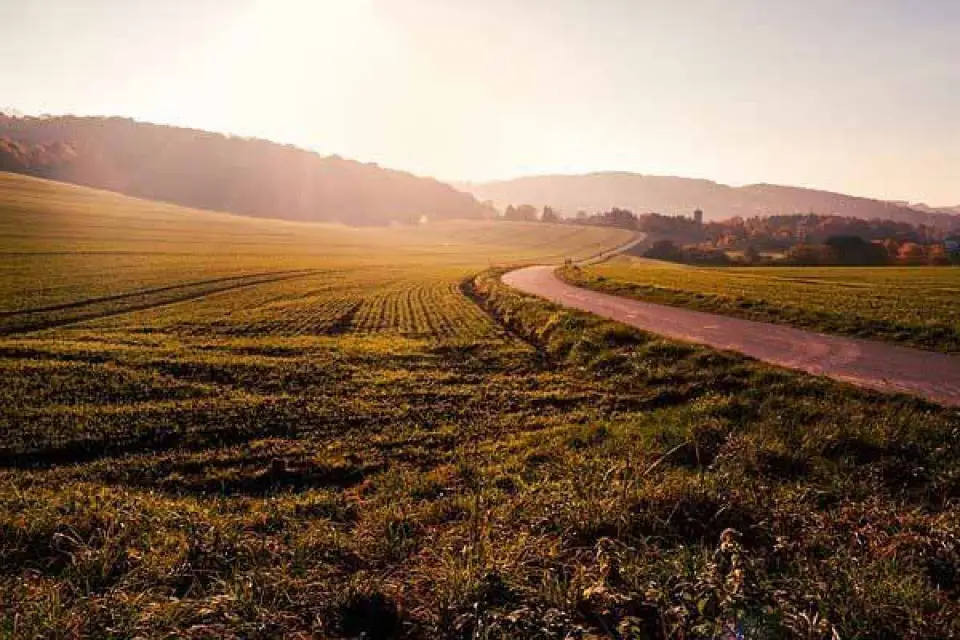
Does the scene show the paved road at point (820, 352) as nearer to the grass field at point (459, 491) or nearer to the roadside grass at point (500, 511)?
the roadside grass at point (500, 511)

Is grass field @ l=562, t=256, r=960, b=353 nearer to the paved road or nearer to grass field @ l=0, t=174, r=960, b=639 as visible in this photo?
the paved road

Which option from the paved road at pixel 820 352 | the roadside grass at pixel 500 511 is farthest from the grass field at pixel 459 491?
the paved road at pixel 820 352

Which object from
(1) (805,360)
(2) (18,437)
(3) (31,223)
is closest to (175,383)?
(2) (18,437)

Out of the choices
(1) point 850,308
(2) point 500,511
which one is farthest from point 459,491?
(1) point 850,308

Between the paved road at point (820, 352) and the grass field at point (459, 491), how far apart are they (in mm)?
1935

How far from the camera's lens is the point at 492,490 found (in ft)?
28.8

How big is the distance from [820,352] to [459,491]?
15630mm

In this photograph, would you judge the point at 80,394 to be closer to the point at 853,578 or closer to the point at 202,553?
the point at 202,553

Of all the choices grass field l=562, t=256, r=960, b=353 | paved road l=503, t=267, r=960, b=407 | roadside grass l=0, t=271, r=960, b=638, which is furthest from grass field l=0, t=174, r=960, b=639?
grass field l=562, t=256, r=960, b=353

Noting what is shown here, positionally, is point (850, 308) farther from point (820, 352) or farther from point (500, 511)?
point (500, 511)

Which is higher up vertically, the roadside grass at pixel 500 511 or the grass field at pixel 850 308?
the grass field at pixel 850 308

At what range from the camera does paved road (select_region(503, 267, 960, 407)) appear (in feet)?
45.5

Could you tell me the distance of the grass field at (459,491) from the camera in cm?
438

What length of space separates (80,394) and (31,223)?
86.9 m
